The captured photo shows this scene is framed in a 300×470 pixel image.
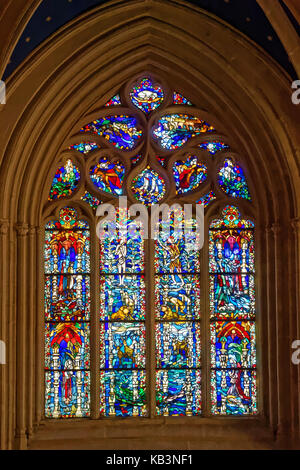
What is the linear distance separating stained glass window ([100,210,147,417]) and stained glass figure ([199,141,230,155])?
1630 mm

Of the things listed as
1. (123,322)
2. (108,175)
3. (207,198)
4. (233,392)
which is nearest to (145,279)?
(123,322)

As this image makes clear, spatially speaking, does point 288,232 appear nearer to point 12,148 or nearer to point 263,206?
point 263,206

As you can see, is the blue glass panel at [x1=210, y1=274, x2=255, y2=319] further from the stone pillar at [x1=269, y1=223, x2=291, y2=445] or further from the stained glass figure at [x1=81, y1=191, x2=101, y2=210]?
the stained glass figure at [x1=81, y1=191, x2=101, y2=210]

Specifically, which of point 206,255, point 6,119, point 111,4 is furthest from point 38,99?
point 206,255

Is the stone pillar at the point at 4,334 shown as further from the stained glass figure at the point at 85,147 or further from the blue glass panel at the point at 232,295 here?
the blue glass panel at the point at 232,295

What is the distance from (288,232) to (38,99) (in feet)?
13.3

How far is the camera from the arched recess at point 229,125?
1305 centimetres

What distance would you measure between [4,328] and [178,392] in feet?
9.19

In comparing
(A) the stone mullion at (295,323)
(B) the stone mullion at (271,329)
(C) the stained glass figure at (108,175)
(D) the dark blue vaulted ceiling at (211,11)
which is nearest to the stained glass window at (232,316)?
(B) the stone mullion at (271,329)

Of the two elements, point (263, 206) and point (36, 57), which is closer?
point (36, 57)

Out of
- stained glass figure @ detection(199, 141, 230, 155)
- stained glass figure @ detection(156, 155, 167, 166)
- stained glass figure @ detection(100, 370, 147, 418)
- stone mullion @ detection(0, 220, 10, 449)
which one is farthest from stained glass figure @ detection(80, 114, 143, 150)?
stained glass figure @ detection(100, 370, 147, 418)

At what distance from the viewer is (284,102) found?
13062 millimetres

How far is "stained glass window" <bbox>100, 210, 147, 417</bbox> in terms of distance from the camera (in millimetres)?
13820

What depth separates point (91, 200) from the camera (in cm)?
1418
